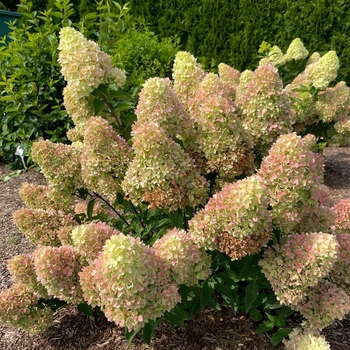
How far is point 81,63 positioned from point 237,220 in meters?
0.88

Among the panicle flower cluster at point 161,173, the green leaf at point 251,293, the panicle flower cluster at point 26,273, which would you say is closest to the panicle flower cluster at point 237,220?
the panicle flower cluster at point 161,173

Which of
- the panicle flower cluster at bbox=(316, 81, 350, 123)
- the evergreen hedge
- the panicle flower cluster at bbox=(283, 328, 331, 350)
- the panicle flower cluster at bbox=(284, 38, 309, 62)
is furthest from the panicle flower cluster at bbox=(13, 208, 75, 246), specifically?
the evergreen hedge

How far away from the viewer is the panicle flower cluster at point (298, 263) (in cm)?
140

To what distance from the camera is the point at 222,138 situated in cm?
151

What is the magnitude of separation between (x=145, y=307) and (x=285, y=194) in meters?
0.61

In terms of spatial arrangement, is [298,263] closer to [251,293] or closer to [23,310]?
[251,293]

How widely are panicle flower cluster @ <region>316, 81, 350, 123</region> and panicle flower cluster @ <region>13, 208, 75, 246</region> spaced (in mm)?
2879

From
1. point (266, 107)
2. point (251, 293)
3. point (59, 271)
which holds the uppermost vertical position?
point (266, 107)

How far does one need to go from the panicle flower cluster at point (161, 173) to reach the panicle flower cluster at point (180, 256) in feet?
0.45

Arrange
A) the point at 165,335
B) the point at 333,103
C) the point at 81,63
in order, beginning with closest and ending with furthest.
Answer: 1. the point at 81,63
2. the point at 165,335
3. the point at 333,103

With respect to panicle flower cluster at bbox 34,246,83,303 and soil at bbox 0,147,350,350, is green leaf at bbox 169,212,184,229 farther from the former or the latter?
soil at bbox 0,147,350,350

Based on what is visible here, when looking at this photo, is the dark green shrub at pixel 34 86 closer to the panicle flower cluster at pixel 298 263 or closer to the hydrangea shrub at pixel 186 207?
the hydrangea shrub at pixel 186 207

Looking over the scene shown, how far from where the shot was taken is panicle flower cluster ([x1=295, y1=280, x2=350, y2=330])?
155 cm

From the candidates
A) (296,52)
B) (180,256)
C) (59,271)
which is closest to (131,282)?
(180,256)
